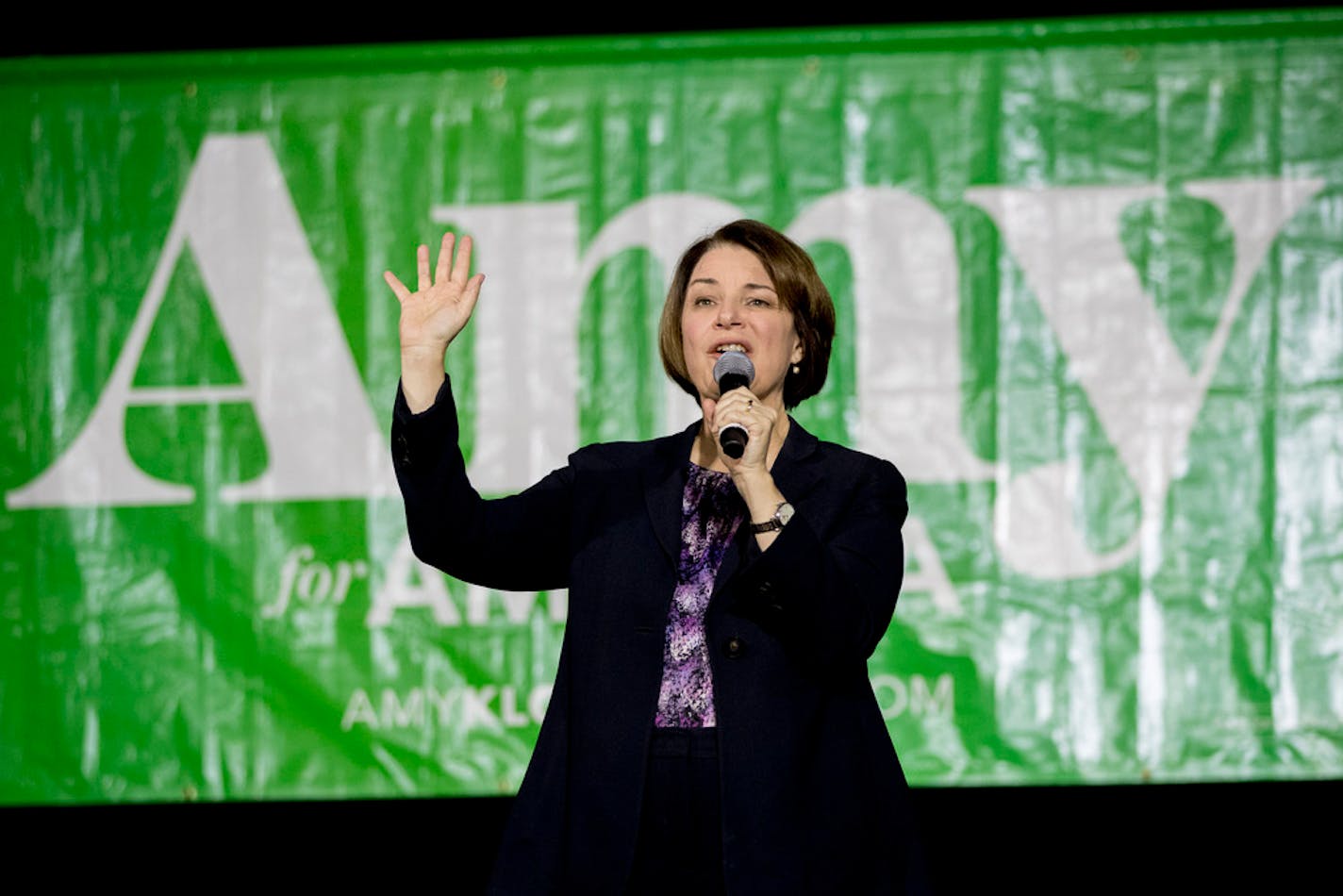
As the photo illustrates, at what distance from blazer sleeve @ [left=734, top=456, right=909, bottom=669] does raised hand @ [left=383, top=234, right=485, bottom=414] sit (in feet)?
1.35

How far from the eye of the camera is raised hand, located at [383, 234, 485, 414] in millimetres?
1715

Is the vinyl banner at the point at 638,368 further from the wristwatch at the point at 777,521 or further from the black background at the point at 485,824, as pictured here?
the wristwatch at the point at 777,521

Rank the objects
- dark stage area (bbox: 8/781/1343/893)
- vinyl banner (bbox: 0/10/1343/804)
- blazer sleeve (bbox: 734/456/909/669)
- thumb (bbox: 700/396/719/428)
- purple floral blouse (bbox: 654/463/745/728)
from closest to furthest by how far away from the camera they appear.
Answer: blazer sleeve (bbox: 734/456/909/669) → purple floral blouse (bbox: 654/463/745/728) → thumb (bbox: 700/396/719/428) → vinyl banner (bbox: 0/10/1343/804) → dark stage area (bbox: 8/781/1343/893)

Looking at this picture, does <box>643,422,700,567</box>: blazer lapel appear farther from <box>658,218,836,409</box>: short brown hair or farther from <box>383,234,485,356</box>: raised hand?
<box>383,234,485,356</box>: raised hand

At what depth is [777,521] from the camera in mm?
1604

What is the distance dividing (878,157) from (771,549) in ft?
6.05

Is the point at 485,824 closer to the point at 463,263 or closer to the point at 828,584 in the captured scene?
the point at 463,263

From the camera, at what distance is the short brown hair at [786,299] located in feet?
6.17

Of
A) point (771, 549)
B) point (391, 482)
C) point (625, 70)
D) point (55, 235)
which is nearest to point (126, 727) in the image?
point (391, 482)

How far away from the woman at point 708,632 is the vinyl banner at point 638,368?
54.9 inches

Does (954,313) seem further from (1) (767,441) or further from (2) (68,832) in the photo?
(2) (68,832)

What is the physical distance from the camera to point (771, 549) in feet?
5.10

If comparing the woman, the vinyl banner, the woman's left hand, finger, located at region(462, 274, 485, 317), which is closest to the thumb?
the woman

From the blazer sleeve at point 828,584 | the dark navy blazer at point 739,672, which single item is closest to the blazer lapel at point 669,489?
the dark navy blazer at point 739,672
